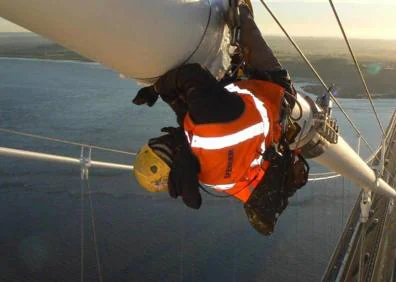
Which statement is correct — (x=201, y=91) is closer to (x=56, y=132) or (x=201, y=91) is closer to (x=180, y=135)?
(x=180, y=135)

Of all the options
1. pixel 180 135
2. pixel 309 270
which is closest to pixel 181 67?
pixel 180 135

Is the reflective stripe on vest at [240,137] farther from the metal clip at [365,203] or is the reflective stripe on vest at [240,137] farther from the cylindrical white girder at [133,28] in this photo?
the metal clip at [365,203]

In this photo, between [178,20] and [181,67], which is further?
[181,67]

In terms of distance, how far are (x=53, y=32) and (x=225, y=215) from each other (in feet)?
43.2

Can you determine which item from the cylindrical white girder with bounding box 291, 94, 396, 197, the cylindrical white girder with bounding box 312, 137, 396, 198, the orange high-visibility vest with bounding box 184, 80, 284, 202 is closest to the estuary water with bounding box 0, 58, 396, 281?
the cylindrical white girder with bounding box 312, 137, 396, 198

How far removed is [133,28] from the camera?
1.17 meters

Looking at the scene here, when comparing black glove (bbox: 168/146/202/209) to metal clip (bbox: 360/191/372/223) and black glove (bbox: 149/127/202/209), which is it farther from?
metal clip (bbox: 360/191/372/223)

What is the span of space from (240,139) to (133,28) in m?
→ 0.48

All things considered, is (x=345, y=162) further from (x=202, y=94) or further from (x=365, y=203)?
(x=365, y=203)

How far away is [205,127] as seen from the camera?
131 centimetres

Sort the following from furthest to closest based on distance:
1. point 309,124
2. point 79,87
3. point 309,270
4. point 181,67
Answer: point 79,87 < point 309,270 < point 309,124 < point 181,67

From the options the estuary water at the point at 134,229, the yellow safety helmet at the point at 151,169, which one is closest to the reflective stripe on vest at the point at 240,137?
the yellow safety helmet at the point at 151,169

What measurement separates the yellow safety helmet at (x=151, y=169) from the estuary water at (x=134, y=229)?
10714 millimetres

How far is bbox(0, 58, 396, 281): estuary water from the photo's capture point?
1198 cm
